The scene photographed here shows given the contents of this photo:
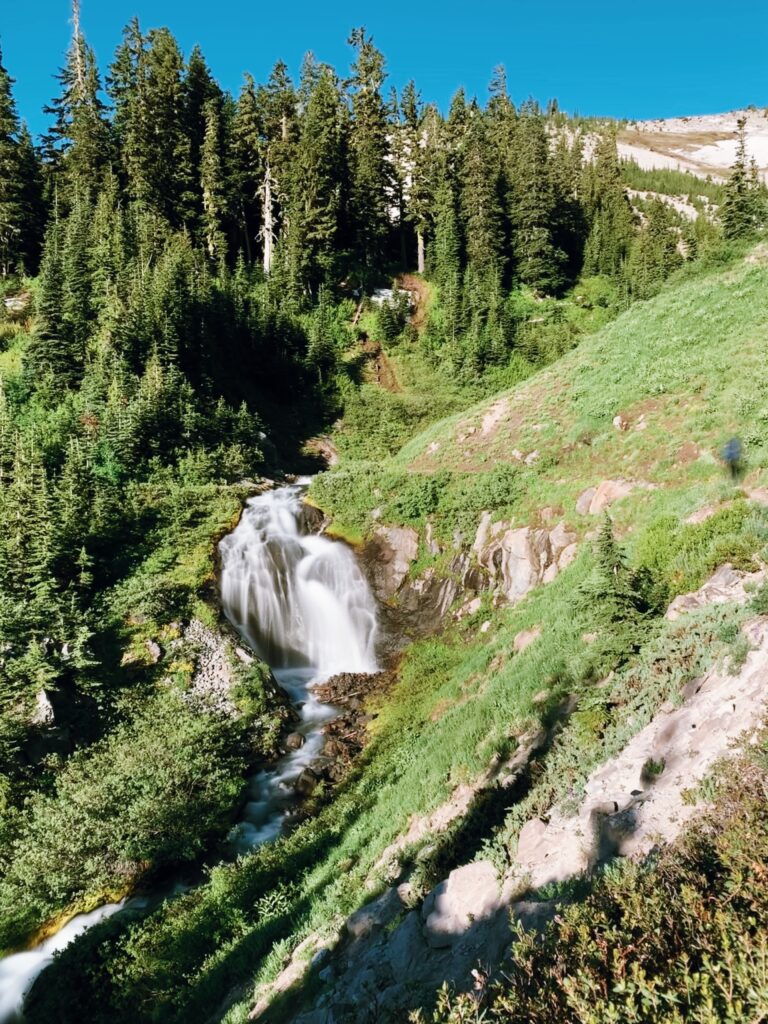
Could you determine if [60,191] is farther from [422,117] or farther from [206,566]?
[422,117]

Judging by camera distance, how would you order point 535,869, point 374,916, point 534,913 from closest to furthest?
1. point 534,913
2. point 535,869
3. point 374,916

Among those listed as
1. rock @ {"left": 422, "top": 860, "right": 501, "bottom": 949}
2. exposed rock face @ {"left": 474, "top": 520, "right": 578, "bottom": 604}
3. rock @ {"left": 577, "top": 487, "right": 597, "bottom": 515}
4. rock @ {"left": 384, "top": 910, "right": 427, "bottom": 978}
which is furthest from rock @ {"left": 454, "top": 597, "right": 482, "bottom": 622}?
rock @ {"left": 384, "top": 910, "right": 427, "bottom": 978}

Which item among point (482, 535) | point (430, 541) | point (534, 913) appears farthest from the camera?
point (430, 541)

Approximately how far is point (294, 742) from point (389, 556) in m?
8.75

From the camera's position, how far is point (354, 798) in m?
12.4

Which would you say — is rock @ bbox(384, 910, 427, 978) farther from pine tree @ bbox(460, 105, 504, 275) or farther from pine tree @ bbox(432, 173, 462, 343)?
pine tree @ bbox(460, 105, 504, 275)

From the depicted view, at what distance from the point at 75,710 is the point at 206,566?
6.86 meters

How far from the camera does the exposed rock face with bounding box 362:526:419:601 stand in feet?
71.7

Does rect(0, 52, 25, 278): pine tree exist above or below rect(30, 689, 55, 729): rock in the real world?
above

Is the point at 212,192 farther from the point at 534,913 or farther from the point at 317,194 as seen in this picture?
the point at 534,913

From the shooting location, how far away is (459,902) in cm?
598

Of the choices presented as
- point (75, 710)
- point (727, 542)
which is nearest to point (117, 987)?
point (75, 710)

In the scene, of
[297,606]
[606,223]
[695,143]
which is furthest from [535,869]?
[695,143]

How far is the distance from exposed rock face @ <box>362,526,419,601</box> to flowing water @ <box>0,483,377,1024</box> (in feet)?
1.90
